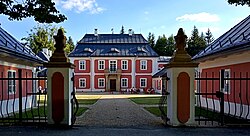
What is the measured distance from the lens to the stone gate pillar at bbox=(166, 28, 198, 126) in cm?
921

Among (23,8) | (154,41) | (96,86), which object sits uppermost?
(154,41)

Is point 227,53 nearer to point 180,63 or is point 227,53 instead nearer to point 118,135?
point 180,63

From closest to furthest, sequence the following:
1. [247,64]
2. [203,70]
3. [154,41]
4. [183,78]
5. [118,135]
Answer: [118,135] → [183,78] → [247,64] → [203,70] → [154,41]

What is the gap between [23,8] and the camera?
8.70m

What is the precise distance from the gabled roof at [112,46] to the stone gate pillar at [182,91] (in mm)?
41493

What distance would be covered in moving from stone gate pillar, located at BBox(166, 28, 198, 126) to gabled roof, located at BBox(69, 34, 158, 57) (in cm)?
4149

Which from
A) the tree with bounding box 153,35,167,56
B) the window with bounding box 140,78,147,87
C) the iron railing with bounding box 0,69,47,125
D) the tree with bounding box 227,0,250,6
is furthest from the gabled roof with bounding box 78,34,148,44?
the tree with bounding box 227,0,250,6

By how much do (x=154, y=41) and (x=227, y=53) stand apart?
3165 inches

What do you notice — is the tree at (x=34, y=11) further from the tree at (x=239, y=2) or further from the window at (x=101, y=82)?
the window at (x=101, y=82)

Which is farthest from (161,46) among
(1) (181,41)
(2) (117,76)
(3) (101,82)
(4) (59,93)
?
(4) (59,93)

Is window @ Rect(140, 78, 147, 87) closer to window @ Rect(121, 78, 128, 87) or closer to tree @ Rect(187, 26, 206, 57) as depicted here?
window @ Rect(121, 78, 128, 87)

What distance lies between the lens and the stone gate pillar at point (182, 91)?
921 cm

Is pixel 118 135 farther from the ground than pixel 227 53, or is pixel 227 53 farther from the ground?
pixel 227 53

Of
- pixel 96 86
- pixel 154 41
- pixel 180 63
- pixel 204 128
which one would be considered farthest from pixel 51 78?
pixel 154 41
